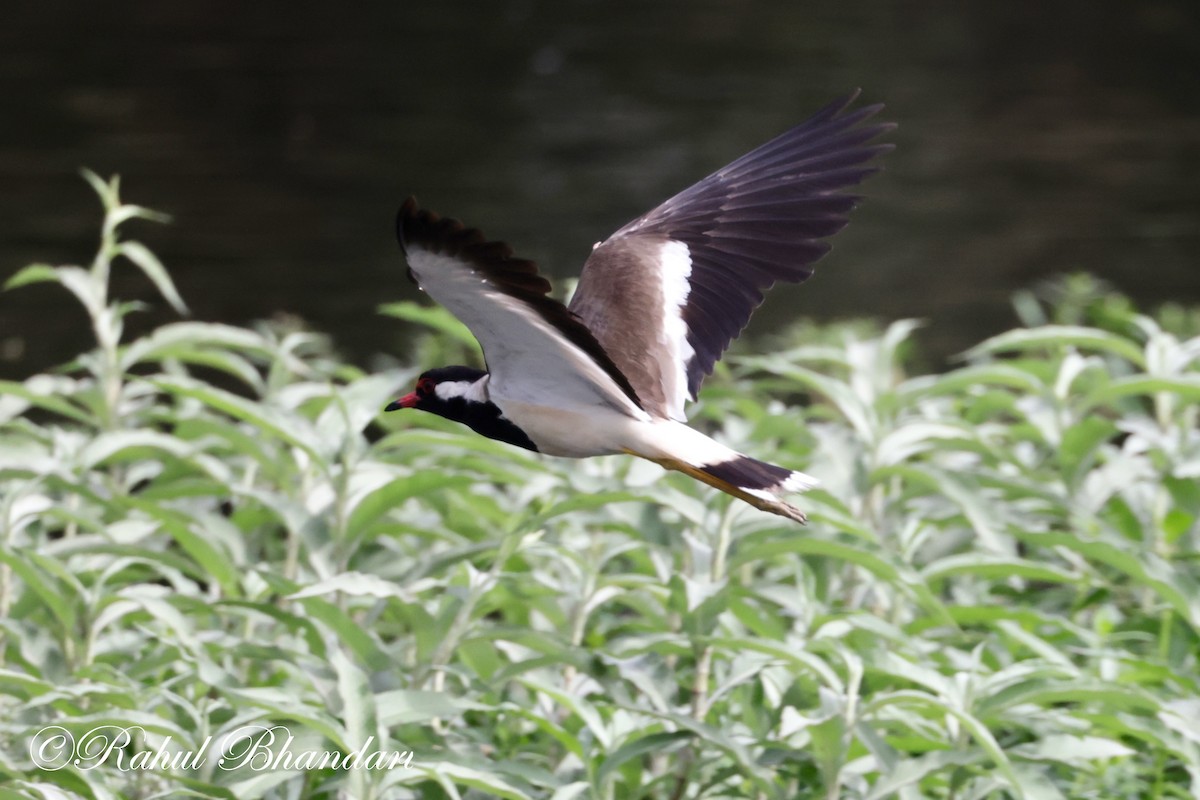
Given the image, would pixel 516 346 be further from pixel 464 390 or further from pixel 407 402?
pixel 407 402

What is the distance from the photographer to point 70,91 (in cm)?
1026

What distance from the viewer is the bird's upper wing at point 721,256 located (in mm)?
3414

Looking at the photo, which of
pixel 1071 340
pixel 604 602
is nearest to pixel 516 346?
pixel 604 602

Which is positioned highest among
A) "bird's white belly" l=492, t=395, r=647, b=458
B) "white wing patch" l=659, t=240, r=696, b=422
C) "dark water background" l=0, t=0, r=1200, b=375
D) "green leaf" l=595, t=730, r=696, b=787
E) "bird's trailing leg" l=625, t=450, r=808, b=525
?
"dark water background" l=0, t=0, r=1200, b=375

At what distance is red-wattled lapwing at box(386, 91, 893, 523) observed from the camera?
8.25 ft

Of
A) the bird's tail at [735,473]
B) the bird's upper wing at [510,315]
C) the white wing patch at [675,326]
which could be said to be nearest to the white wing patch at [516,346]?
the bird's upper wing at [510,315]

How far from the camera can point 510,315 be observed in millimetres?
2576

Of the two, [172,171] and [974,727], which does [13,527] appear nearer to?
[974,727]

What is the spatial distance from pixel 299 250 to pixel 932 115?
14.4 ft

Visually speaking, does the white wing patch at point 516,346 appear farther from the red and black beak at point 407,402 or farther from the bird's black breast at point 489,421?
the red and black beak at point 407,402

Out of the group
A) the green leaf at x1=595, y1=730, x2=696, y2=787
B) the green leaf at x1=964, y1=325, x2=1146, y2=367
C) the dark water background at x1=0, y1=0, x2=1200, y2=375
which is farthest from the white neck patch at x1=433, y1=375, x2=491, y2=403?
the dark water background at x1=0, y1=0, x2=1200, y2=375

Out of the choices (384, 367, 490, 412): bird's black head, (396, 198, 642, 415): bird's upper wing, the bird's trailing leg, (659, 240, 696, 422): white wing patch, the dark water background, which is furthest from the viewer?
the dark water background

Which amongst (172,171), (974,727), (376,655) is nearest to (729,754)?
(974,727)

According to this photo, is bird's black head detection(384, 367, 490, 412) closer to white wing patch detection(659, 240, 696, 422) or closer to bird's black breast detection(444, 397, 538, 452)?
bird's black breast detection(444, 397, 538, 452)
